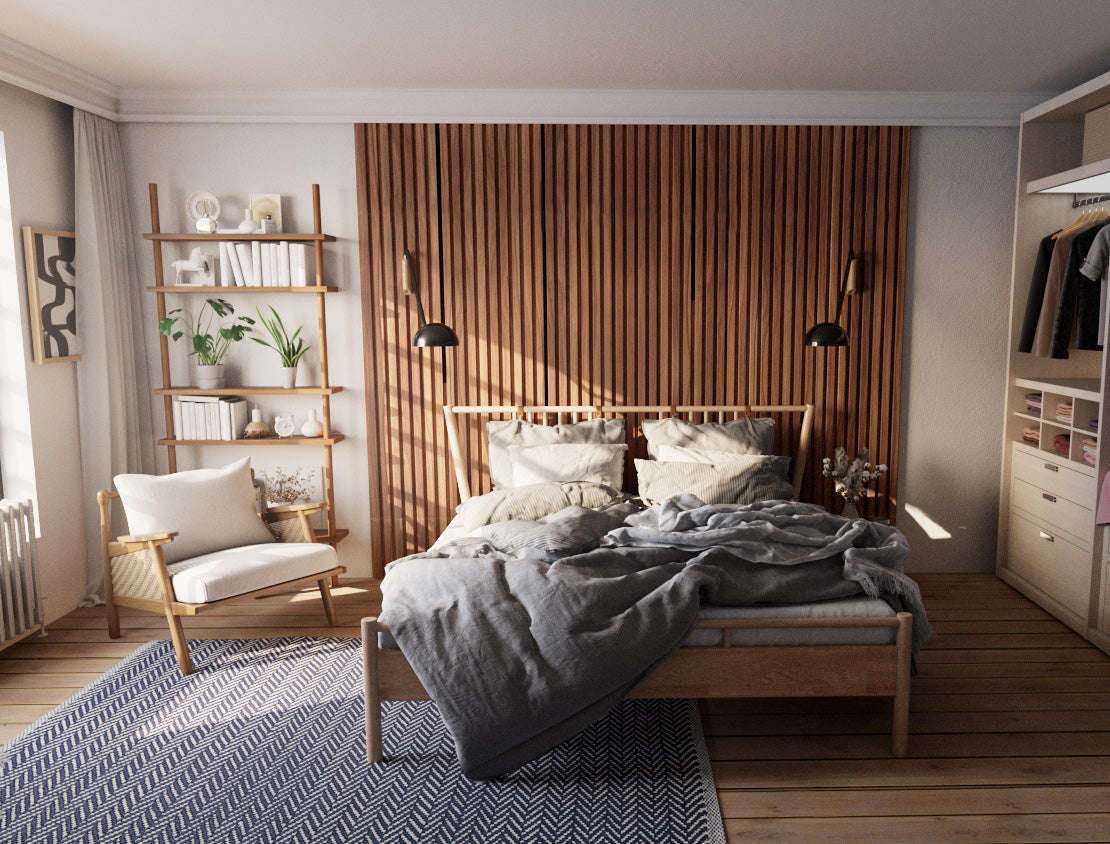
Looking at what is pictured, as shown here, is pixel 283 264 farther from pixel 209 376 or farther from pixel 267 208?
pixel 209 376

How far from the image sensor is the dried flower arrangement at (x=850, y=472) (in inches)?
187

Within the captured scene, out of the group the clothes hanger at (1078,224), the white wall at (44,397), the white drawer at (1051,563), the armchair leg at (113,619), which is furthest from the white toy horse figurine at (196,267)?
the white drawer at (1051,563)

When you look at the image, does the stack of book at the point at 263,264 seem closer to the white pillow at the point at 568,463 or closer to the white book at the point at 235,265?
the white book at the point at 235,265

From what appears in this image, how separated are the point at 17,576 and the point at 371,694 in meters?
2.10

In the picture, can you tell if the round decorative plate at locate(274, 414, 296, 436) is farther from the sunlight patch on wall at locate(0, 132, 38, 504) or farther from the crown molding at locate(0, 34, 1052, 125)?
the crown molding at locate(0, 34, 1052, 125)

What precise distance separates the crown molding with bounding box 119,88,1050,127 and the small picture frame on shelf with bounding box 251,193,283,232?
0.42 m

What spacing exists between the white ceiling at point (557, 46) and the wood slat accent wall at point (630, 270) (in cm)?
35

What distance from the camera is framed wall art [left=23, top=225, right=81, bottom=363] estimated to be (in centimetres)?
420

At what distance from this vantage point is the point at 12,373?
4199mm

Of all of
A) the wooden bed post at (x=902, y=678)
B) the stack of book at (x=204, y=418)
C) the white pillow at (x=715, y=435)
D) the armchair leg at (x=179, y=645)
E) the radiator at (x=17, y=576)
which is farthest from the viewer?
the stack of book at (x=204, y=418)

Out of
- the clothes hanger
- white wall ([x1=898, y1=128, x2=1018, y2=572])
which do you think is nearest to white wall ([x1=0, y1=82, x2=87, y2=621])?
white wall ([x1=898, y1=128, x2=1018, y2=572])

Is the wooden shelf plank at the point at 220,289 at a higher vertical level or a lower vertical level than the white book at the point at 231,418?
higher

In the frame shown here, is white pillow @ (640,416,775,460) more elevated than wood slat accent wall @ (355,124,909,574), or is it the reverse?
wood slat accent wall @ (355,124,909,574)

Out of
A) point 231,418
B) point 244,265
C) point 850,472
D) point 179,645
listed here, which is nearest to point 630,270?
point 850,472
